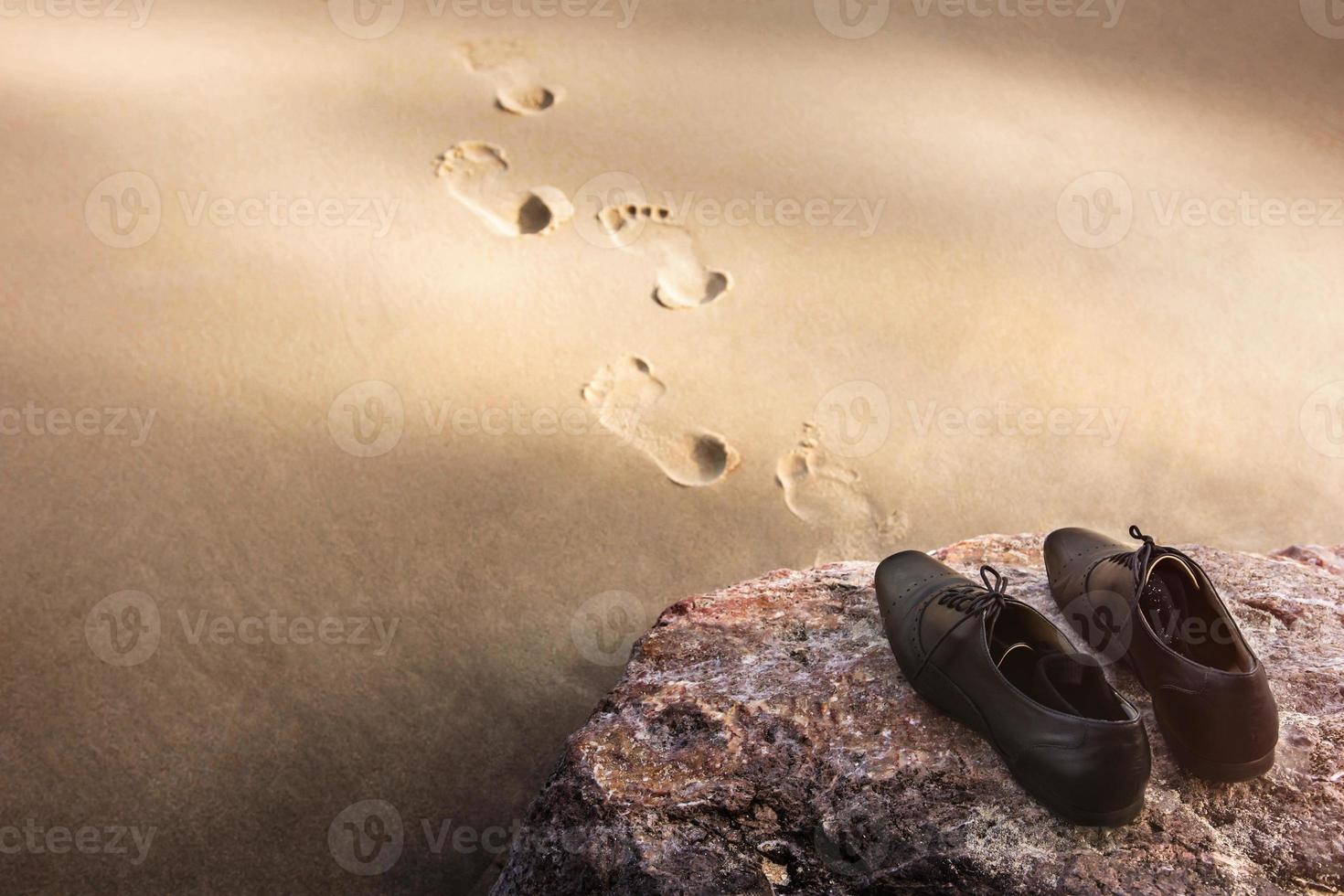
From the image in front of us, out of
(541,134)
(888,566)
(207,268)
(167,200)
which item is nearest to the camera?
(888,566)

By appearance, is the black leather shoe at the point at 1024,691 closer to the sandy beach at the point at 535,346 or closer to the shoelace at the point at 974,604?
the shoelace at the point at 974,604

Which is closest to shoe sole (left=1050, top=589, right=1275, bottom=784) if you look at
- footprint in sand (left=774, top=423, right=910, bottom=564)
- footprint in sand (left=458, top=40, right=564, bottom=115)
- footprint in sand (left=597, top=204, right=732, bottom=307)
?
footprint in sand (left=774, top=423, right=910, bottom=564)

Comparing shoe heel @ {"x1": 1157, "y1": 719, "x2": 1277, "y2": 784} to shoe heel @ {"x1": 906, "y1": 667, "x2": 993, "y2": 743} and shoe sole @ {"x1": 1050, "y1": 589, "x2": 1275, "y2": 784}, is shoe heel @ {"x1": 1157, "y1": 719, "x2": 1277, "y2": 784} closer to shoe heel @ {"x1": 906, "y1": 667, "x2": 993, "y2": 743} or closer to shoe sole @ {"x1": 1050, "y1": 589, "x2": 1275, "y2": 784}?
shoe sole @ {"x1": 1050, "y1": 589, "x2": 1275, "y2": 784}

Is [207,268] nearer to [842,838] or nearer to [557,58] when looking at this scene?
[557,58]

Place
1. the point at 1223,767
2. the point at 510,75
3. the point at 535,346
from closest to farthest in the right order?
the point at 1223,767 < the point at 535,346 < the point at 510,75

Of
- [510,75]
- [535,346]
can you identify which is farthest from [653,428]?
[510,75]

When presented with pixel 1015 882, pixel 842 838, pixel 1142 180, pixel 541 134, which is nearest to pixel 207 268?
pixel 541 134

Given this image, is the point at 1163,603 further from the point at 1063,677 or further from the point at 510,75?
the point at 510,75
